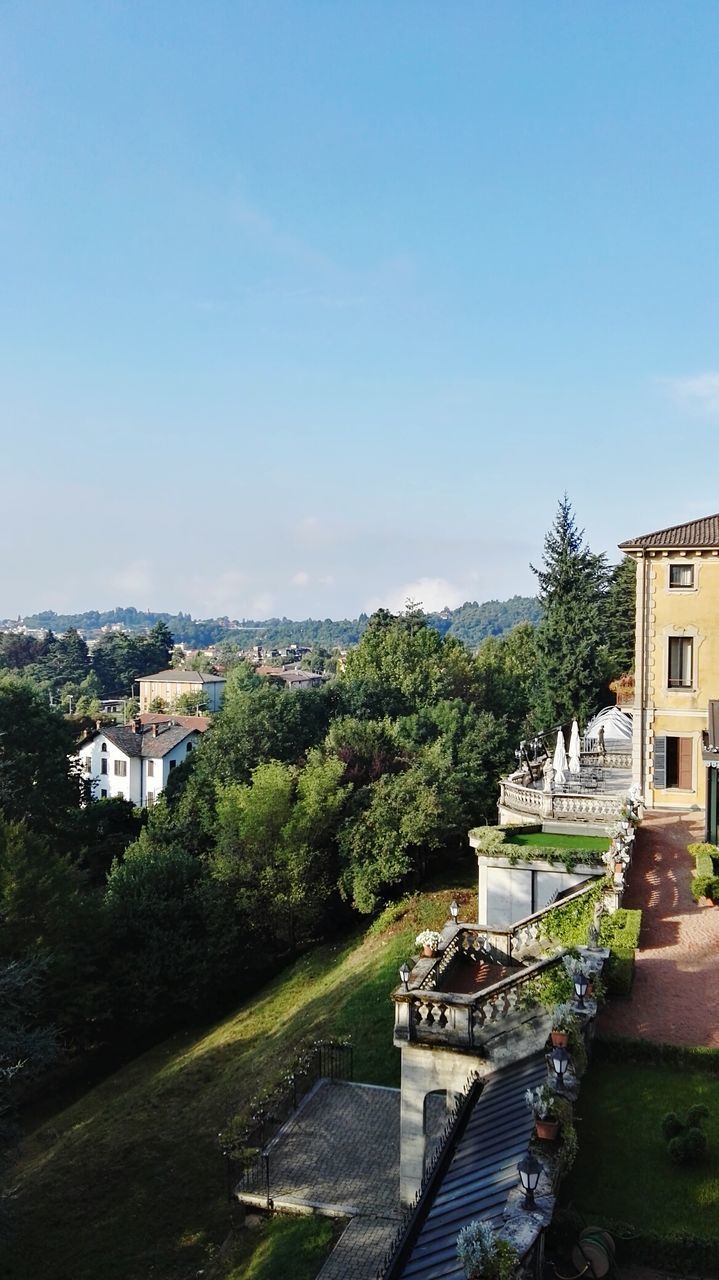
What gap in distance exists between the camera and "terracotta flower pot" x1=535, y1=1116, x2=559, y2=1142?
9.50m

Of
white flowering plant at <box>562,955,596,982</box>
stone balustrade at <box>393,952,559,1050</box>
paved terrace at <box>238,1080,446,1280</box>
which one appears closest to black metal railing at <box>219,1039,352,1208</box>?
paved terrace at <box>238,1080,446,1280</box>

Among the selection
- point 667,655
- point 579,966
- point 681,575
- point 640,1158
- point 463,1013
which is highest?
point 681,575

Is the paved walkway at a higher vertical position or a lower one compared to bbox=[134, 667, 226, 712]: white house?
lower

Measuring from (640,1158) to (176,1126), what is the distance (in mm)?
14902

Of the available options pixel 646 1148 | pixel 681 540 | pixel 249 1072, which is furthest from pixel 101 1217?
pixel 681 540

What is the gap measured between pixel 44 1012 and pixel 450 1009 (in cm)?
1862

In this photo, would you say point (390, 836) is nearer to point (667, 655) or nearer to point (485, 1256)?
point (667, 655)

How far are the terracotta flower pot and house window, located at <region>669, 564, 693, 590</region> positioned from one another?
2467 centimetres

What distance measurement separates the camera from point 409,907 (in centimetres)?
3309

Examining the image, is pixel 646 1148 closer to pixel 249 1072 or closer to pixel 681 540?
pixel 249 1072

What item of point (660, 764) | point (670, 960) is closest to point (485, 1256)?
point (670, 960)

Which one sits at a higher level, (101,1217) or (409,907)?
(409,907)

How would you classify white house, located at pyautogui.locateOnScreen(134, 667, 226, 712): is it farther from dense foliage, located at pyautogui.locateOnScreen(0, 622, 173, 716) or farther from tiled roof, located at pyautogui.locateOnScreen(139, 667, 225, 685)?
dense foliage, located at pyautogui.locateOnScreen(0, 622, 173, 716)

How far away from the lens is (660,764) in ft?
103
